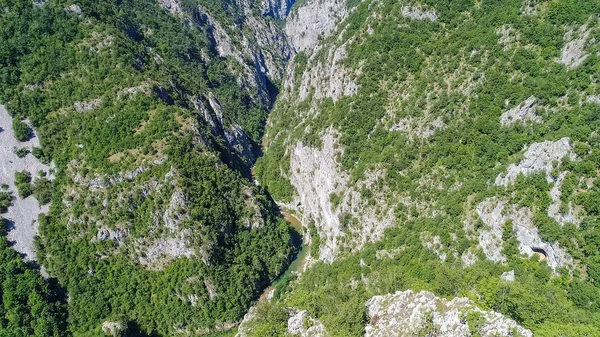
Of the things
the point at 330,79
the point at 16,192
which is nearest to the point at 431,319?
the point at 330,79

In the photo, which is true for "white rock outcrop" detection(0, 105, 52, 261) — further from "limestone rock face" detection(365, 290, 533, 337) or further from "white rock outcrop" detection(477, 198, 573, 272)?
"white rock outcrop" detection(477, 198, 573, 272)

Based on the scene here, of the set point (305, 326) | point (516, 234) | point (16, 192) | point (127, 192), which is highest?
point (16, 192)

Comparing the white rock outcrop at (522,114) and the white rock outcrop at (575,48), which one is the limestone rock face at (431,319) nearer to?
the white rock outcrop at (522,114)

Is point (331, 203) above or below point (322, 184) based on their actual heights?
below

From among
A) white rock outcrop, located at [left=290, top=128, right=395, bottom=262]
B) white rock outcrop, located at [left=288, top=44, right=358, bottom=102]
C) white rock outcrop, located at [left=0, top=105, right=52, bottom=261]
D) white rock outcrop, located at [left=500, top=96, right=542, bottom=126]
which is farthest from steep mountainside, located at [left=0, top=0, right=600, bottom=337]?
white rock outcrop, located at [left=288, top=44, right=358, bottom=102]

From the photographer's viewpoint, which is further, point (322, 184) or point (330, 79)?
point (330, 79)

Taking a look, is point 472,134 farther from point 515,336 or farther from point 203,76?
point 203,76

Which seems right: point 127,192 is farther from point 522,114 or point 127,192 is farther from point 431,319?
point 522,114
